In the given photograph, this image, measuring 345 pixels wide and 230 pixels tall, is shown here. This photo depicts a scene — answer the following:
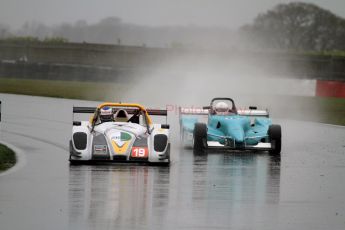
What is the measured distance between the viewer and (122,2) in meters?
44.2

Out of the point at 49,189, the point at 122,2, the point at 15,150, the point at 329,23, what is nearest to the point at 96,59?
the point at 122,2

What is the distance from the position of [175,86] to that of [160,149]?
24.5 m

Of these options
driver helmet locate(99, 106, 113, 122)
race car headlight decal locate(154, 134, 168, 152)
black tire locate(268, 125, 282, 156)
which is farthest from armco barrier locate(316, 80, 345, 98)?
race car headlight decal locate(154, 134, 168, 152)

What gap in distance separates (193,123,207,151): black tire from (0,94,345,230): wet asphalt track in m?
0.35

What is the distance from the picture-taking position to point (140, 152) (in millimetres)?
15016

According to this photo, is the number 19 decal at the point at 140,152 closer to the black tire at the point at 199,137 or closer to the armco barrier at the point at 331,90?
the black tire at the point at 199,137

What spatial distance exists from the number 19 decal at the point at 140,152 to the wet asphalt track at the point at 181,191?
19 cm

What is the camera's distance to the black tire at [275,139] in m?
17.6

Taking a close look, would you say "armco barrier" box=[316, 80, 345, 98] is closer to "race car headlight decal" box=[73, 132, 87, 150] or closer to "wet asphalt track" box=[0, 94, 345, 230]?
"wet asphalt track" box=[0, 94, 345, 230]

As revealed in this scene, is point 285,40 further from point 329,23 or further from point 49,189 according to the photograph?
point 49,189

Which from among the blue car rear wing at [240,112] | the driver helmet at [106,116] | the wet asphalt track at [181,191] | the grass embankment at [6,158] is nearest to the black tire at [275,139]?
the wet asphalt track at [181,191]

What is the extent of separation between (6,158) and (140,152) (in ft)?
7.71

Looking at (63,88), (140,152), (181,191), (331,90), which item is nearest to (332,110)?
(331,90)

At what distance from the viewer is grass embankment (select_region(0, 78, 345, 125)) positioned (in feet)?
98.6
